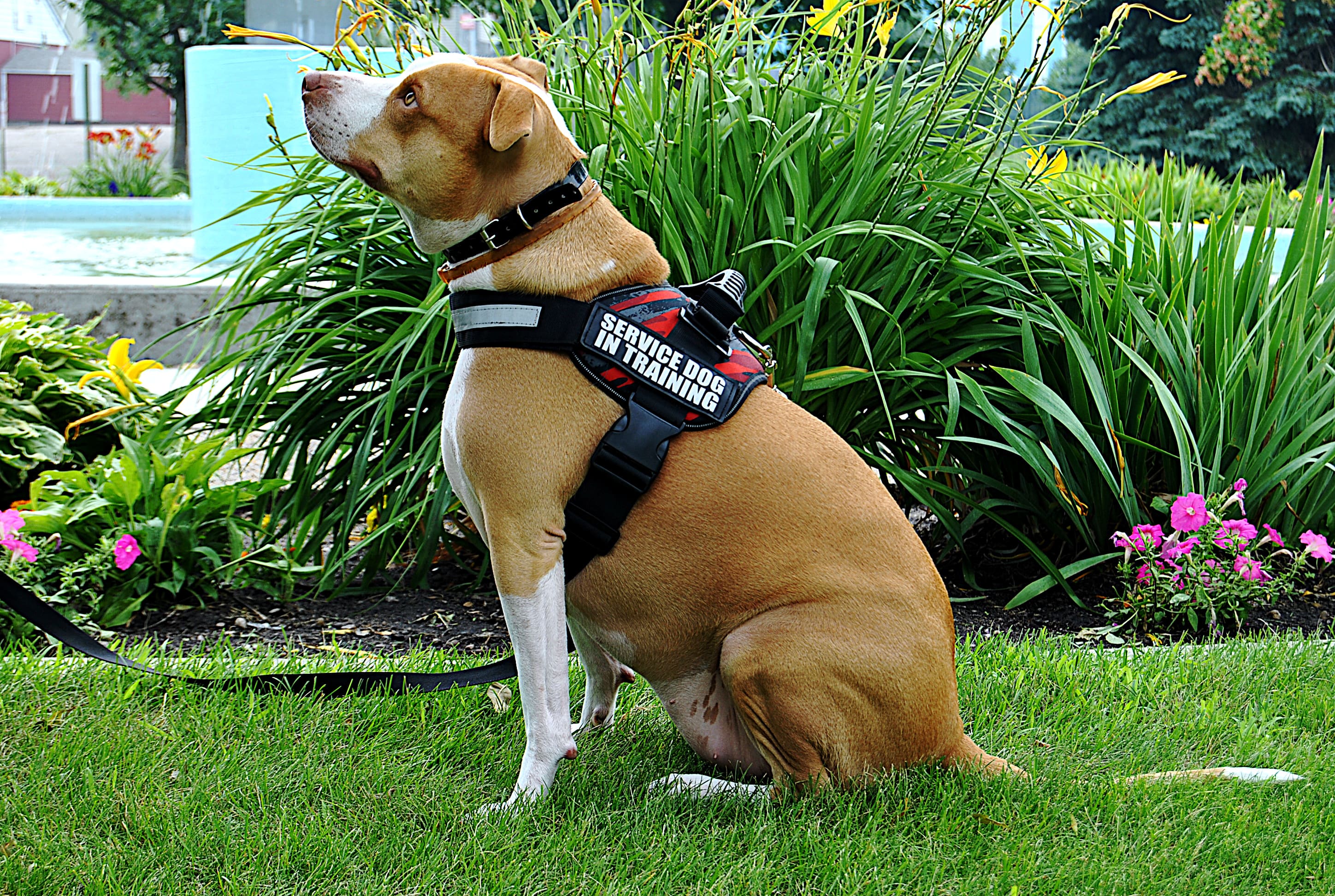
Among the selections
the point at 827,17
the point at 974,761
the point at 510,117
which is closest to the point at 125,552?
the point at 510,117

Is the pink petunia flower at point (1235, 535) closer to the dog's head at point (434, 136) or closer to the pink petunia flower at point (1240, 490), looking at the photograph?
the pink petunia flower at point (1240, 490)

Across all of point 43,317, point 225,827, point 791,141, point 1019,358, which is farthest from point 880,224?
point 43,317

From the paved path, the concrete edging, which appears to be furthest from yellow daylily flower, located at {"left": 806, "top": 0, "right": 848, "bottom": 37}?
the paved path

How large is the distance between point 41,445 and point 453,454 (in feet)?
8.76

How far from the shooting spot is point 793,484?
2252 mm

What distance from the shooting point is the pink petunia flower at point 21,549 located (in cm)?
339

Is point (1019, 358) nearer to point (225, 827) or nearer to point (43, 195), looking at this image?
point (225, 827)

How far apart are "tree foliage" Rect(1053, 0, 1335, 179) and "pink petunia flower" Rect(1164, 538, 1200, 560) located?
71.8ft

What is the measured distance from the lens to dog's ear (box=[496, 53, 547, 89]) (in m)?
2.49

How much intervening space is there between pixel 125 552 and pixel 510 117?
2.18 m

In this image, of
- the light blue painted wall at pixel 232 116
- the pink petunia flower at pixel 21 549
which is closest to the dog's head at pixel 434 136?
the pink petunia flower at pixel 21 549

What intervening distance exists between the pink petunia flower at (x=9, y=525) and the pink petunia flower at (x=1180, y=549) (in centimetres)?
360

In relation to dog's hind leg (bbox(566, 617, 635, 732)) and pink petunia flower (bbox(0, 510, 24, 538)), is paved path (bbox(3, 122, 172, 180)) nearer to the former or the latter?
pink petunia flower (bbox(0, 510, 24, 538))

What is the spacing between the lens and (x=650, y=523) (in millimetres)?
2258
